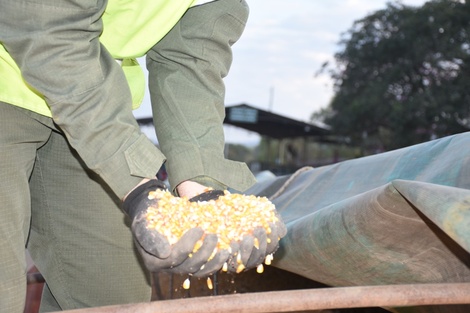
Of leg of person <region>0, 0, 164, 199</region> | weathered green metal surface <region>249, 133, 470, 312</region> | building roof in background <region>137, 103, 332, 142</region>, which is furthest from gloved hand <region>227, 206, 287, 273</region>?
building roof in background <region>137, 103, 332, 142</region>

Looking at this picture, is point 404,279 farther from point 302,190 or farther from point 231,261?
point 302,190

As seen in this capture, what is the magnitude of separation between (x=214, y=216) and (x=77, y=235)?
57cm

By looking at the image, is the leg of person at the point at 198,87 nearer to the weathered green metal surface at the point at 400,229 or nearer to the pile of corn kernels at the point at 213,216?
the pile of corn kernels at the point at 213,216

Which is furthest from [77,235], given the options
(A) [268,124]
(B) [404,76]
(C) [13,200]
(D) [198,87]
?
(A) [268,124]

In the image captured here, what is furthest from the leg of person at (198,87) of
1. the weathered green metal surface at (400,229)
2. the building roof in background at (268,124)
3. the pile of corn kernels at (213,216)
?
the building roof in background at (268,124)

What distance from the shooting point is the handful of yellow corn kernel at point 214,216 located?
1140 millimetres

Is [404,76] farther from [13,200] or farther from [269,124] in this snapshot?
[13,200]

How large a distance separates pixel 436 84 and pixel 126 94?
25.1 meters

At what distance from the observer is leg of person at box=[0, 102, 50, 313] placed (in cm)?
136

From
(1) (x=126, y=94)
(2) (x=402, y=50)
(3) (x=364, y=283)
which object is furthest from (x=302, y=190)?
(2) (x=402, y=50)

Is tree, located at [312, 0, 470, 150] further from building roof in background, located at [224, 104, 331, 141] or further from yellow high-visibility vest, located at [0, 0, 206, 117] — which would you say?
yellow high-visibility vest, located at [0, 0, 206, 117]

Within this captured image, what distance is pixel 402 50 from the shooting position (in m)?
26.8

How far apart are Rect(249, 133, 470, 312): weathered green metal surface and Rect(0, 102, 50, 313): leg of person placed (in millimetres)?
877

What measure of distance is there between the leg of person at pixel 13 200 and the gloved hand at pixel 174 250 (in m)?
0.35
